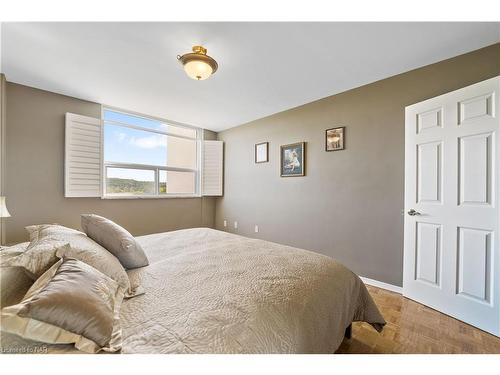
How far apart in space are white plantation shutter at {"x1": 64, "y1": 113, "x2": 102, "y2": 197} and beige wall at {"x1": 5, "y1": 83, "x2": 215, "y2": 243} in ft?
0.37

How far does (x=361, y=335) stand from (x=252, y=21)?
257 centimetres

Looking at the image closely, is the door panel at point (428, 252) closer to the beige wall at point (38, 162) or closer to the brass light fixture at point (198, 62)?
the brass light fixture at point (198, 62)

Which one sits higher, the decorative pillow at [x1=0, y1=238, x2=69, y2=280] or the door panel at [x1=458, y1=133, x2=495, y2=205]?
the door panel at [x1=458, y1=133, x2=495, y2=205]

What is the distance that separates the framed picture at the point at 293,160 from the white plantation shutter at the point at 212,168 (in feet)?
5.20

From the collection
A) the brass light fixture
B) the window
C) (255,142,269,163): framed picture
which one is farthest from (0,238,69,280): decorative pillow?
(255,142,269,163): framed picture

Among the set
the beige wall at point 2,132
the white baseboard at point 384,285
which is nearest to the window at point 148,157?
the beige wall at point 2,132

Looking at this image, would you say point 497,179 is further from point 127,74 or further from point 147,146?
point 147,146

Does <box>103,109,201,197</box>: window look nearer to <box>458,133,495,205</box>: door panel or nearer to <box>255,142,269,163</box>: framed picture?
<box>255,142,269,163</box>: framed picture

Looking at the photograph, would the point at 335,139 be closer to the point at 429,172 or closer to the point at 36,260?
the point at 429,172

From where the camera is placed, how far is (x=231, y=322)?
833mm

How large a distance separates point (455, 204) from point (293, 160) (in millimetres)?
2015

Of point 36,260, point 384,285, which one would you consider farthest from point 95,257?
point 384,285

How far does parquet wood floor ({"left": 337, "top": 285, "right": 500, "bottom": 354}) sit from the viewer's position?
152cm
